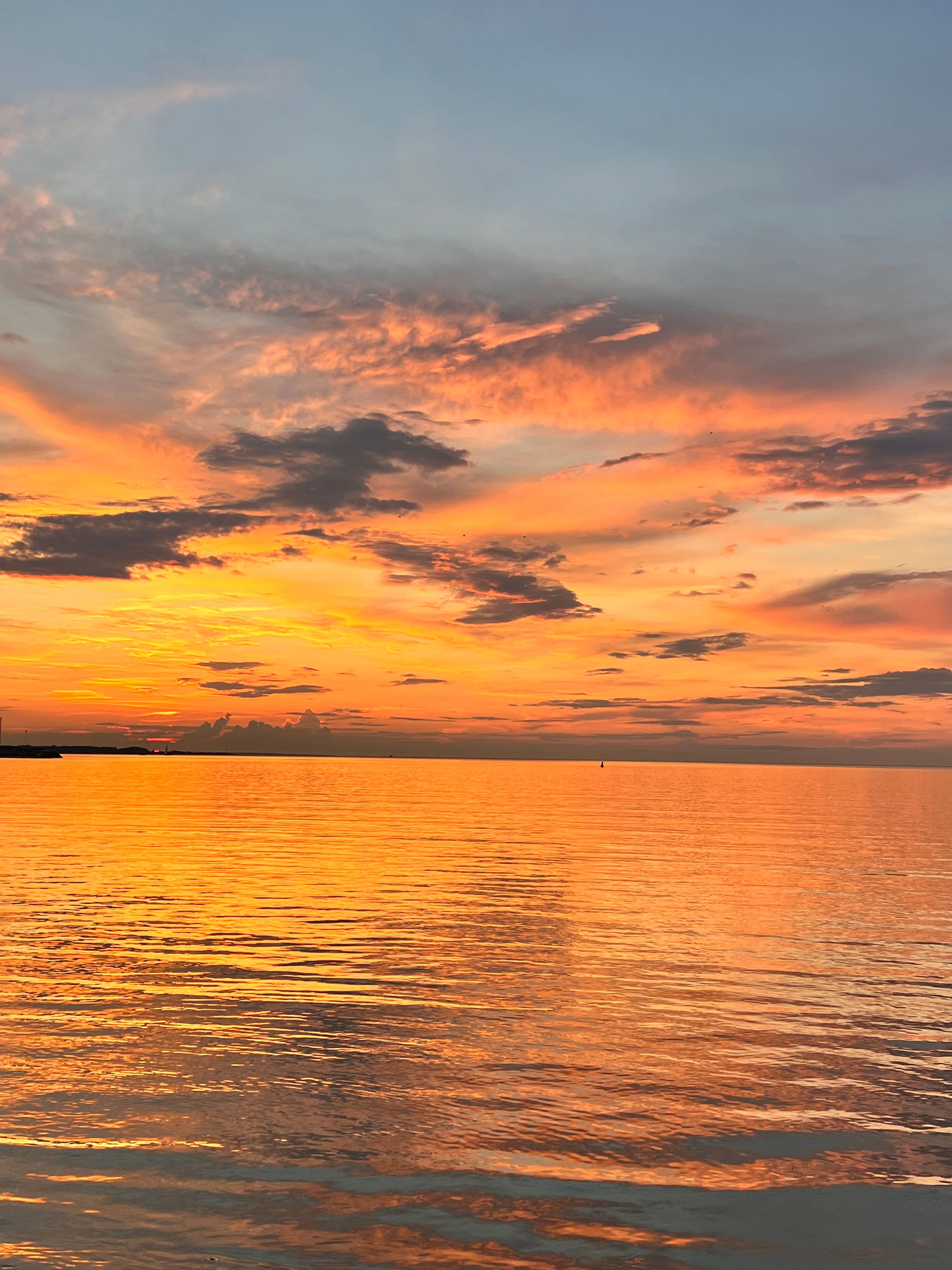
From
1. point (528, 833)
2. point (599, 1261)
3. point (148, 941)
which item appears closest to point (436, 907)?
point (148, 941)

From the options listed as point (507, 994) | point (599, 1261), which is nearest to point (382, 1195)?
point (599, 1261)

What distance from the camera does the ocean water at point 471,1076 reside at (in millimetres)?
→ 11656

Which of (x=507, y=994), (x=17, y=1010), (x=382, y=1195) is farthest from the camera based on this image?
(x=507, y=994)

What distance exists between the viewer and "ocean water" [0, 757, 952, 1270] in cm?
1166

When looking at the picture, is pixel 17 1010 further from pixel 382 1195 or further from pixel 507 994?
pixel 382 1195

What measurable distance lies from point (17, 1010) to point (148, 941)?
28.2 ft

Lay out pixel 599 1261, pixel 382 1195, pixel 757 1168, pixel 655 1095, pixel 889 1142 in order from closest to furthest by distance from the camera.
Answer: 1. pixel 599 1261
2. pixel 382 1195
3. pixel 757 1168
4. pixel 889 1142
5. pixel 655 1095

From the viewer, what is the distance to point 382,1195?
493 inches

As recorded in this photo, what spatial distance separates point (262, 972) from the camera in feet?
84.9

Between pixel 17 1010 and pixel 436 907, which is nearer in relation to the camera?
pixel 17 1010

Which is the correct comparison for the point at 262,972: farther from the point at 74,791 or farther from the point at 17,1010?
the point at 74,791

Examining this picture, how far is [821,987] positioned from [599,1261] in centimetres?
1661

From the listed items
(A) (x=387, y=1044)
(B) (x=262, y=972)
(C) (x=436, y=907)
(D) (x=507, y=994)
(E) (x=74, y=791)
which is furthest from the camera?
(E) (x=74, y=791)

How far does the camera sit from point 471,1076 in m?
17.5
